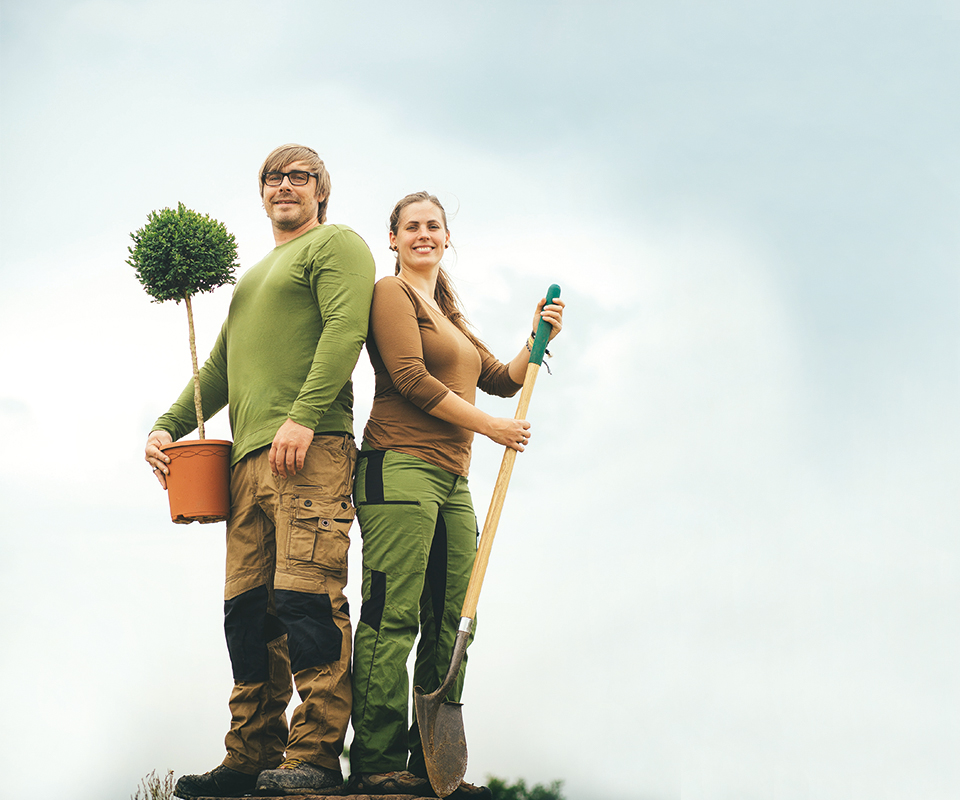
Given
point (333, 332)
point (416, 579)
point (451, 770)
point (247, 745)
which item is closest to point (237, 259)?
Answer: point (333, 332)

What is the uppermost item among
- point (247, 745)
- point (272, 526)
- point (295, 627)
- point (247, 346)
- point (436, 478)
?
point (247, 346)

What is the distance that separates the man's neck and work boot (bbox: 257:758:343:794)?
205 cm

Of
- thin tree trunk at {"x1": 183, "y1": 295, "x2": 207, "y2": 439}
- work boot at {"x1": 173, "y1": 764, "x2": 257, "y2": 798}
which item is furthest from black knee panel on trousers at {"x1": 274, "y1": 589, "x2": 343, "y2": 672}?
thin tree trunk at {"x1": 183, "y1": 295, "x2": 207, "y2": 439}

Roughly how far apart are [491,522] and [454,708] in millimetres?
719

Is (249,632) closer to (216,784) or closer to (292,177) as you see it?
(216,784)

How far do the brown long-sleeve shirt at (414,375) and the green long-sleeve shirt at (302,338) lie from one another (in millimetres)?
103

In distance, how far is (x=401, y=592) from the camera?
3258 millimetres

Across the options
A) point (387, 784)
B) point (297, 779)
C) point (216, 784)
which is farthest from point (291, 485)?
point (216, 784)

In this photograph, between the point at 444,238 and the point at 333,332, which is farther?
the point at 444,238

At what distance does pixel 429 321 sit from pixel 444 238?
46cm

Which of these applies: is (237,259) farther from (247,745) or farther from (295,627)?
(247,745)

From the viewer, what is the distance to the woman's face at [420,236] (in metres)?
3.71

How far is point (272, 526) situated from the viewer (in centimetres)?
345

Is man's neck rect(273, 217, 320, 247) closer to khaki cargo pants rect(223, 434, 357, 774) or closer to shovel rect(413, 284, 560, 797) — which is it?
khaki cargo pants rect(223, 434, 357, 774)
